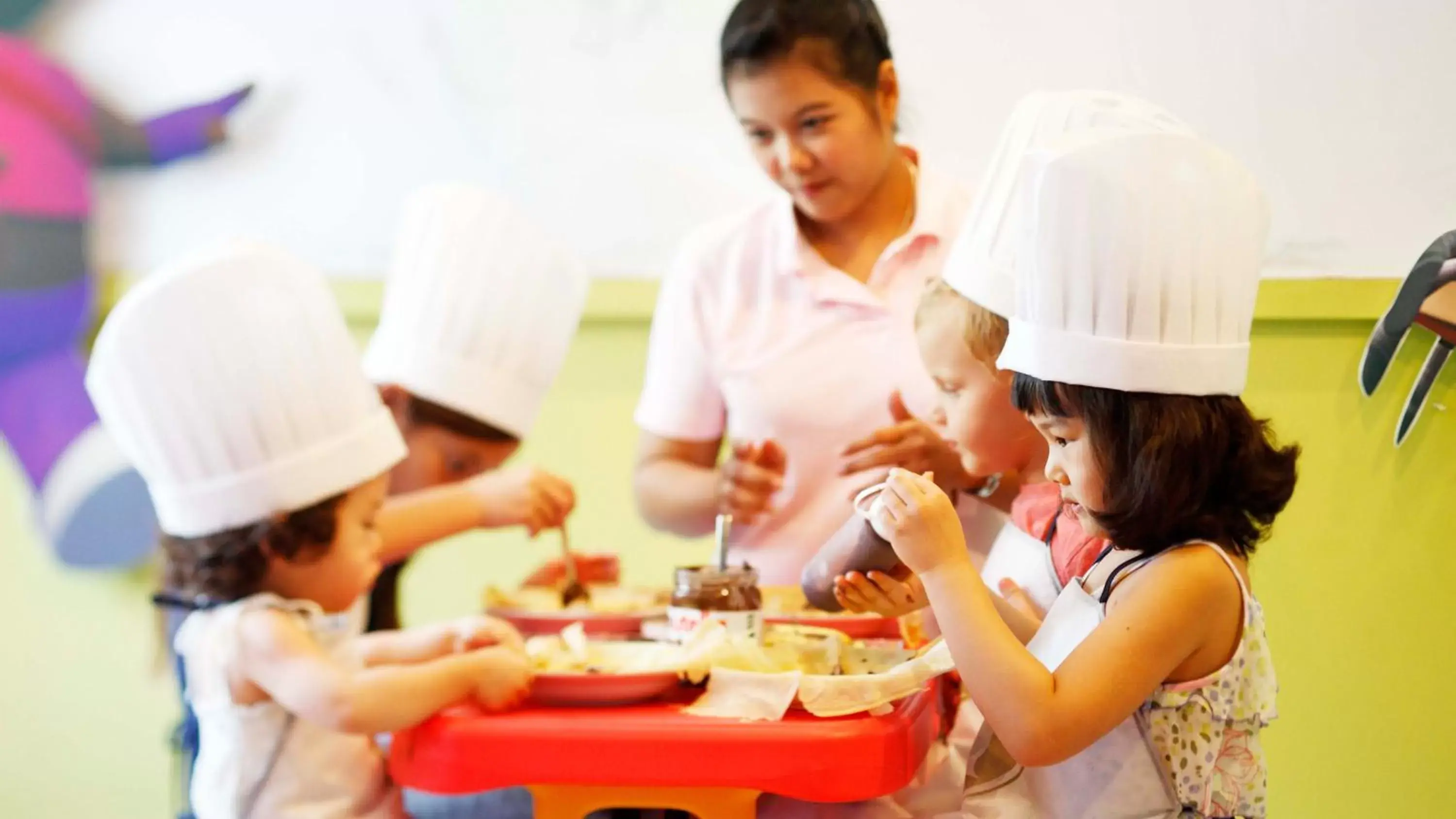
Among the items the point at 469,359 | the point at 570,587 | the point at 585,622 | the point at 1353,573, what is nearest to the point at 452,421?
the point at 469,359

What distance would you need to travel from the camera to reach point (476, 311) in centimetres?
Answer: 154

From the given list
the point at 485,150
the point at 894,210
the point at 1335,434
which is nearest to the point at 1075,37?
the point at 894,210

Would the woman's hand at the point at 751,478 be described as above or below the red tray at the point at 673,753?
below

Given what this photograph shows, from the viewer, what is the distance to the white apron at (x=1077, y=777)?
0.93 metres

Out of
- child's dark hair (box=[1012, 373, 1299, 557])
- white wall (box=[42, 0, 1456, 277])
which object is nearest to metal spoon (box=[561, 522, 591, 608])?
white wall (box=[42, 0, 1456, 277])

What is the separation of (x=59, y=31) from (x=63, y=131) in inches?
6.3

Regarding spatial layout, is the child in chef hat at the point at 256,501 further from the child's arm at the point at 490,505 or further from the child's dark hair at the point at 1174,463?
the child's dark hair at the point at 1174,463

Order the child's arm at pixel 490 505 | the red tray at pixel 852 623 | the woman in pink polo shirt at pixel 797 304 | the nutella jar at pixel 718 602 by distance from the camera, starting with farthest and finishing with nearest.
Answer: the child's arm at pixel 490 505 < the woman in pink polo shirt at pixel 797 304 < the red tray at pixel 852 623 < the nutella jar at pixel 718 602

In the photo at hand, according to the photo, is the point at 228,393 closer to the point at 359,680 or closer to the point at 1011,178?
the point at 359,680

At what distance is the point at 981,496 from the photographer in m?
1.32

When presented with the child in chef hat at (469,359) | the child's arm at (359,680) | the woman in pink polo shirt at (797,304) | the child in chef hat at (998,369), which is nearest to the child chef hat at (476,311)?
the child in chef hat at (469,359)

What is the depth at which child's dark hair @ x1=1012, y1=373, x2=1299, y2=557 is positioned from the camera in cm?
91

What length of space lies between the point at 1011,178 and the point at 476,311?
2.30 feet

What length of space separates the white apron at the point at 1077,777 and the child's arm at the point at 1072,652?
35 millimetres
